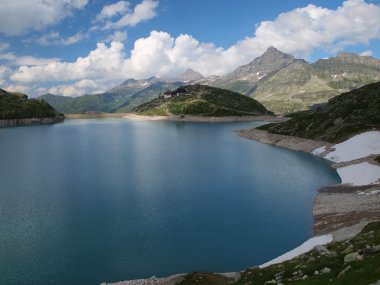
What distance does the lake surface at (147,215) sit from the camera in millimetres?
48281

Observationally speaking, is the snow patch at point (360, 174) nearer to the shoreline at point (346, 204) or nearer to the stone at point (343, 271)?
the shoreline at point (346, 204)

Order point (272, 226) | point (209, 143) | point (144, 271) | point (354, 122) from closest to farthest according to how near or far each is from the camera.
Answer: point (144, 271) → point (272, 226) → point (354, 122) → point (209, 143)

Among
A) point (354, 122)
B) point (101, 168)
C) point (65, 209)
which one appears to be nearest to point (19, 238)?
point (65, 209)

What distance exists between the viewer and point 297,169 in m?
113

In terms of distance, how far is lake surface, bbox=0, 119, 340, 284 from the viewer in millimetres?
48281

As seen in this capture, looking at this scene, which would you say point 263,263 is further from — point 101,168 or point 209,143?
point 209,143

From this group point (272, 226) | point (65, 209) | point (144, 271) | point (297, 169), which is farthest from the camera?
point (297, 169)

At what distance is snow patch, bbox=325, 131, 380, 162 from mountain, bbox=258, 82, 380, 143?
6.54 meters

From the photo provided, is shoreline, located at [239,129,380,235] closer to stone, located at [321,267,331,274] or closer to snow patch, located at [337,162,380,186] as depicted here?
snow patch, located at [337,162,380,186]

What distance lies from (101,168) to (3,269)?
229ft

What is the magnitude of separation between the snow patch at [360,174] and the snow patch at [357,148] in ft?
35.8

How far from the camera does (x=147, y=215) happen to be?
6619 cm

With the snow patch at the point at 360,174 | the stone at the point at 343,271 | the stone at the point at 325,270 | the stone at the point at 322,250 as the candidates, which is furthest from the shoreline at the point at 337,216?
the stone at the point at 343,271

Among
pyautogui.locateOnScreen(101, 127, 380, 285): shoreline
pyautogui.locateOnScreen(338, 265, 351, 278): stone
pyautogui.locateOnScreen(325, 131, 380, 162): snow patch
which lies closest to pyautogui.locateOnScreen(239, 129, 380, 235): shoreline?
pyautogui.locateOnScreen(101, 127, 380, 285): shoreline
